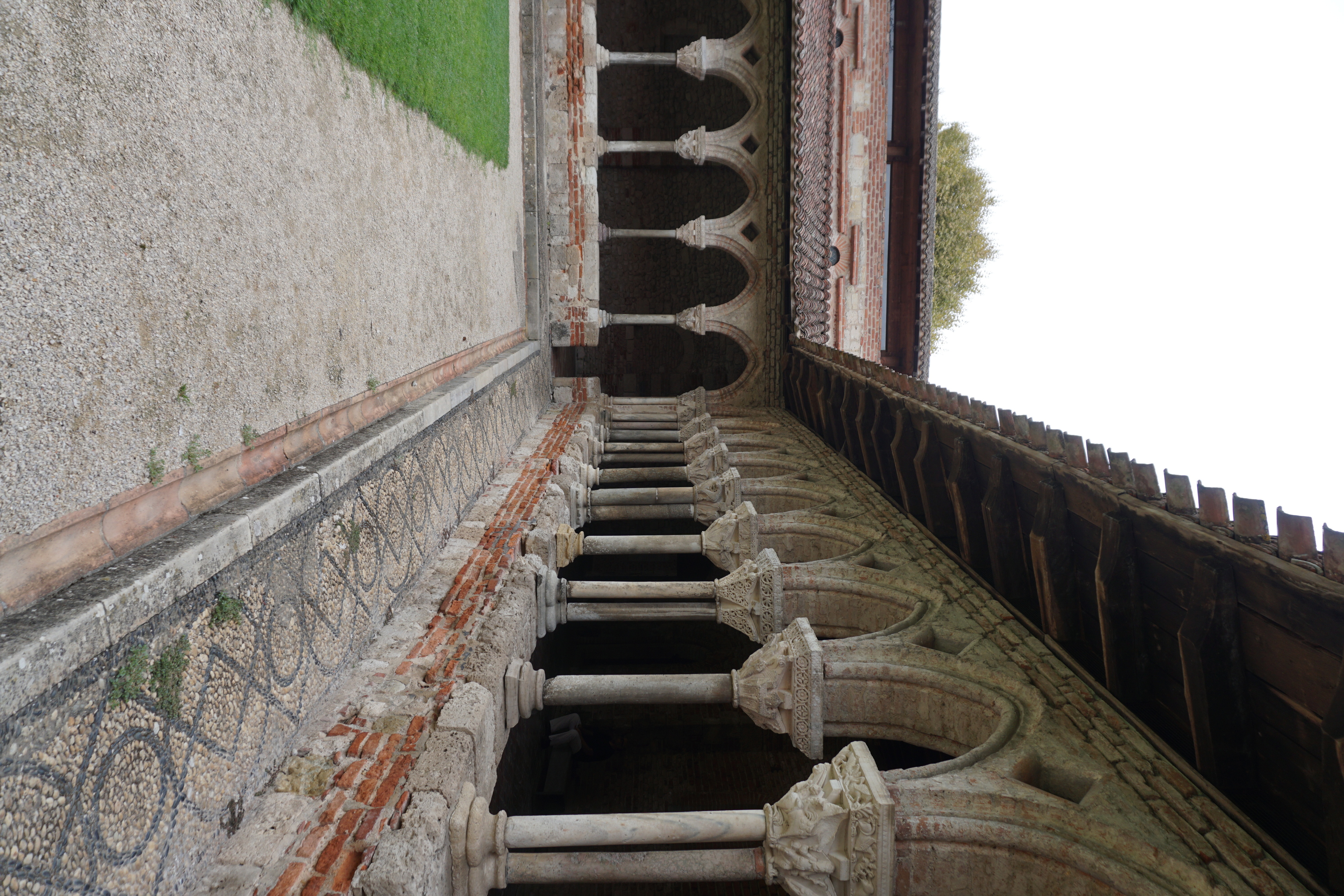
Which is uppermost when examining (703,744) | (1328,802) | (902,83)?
(902,83)

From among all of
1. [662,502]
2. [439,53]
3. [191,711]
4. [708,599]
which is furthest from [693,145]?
[191,711]

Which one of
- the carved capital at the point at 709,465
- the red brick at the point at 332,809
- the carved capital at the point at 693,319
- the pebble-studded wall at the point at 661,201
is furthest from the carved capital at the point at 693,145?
the red brick at the point at 332,809

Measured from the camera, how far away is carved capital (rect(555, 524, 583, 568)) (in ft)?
17.1

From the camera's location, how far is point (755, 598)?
4559 mm

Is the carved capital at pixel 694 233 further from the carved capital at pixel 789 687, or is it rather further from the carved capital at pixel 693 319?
the carved capital at pixel 789 687

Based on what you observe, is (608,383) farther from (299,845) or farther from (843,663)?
(299,845)

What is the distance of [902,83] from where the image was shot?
10.3 meters

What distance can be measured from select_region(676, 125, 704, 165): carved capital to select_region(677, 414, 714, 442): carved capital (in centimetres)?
360

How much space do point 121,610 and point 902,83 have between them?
11.0 meters

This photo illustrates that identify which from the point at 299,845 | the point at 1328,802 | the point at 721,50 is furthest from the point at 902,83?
the point at 299,845

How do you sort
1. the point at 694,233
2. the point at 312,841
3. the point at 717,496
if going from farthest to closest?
the point at 694,233
the point at 717,496
the point at 312,841

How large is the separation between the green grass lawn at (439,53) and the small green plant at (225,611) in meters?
2.03

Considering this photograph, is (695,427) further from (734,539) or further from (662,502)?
(734,539)

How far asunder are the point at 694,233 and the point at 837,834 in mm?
8836
